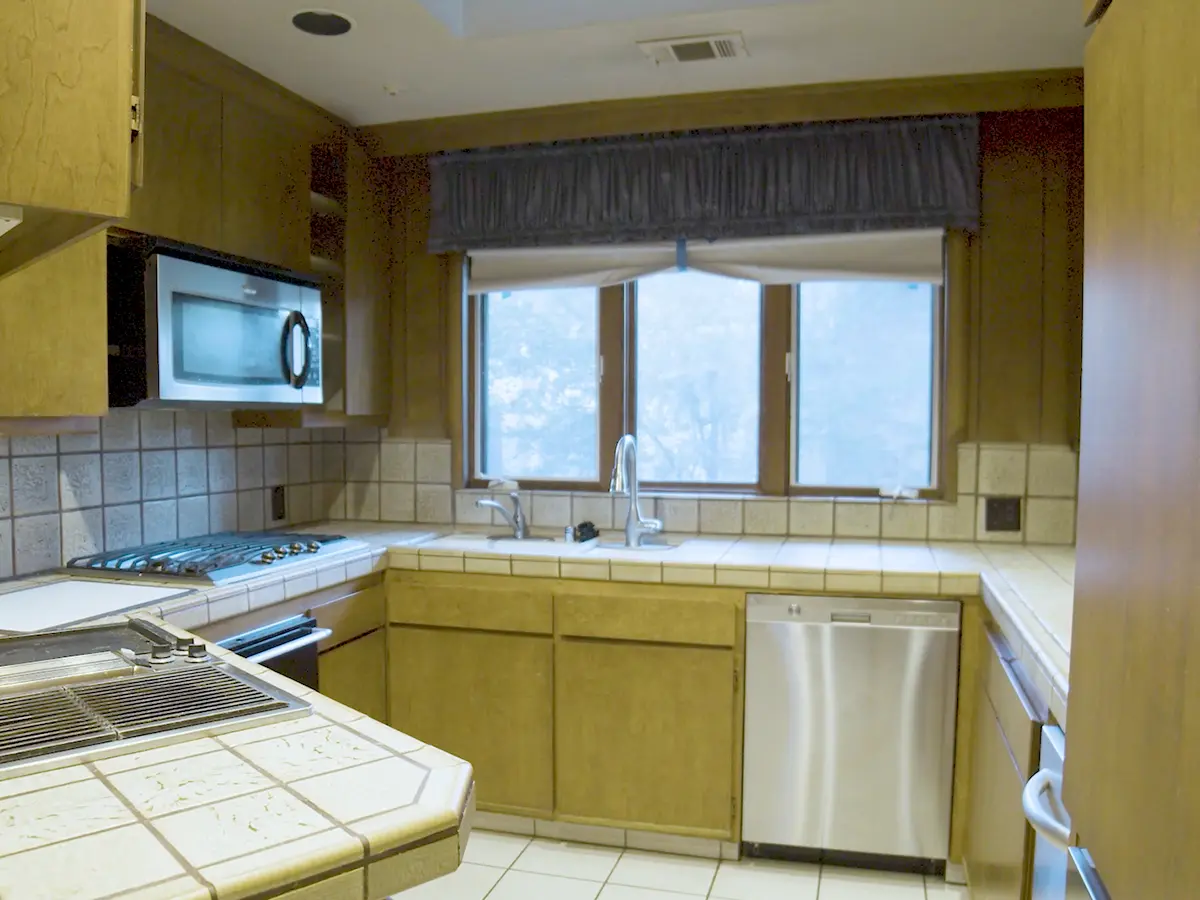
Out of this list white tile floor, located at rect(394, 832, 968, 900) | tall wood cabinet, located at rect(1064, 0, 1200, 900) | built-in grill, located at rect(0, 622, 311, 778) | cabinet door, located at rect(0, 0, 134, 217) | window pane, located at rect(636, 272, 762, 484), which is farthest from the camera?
window pane, located at rect(636, 272, 762, 484)

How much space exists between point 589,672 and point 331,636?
762mm

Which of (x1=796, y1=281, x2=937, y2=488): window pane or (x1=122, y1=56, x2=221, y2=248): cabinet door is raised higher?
(x1=122, y1=56, x2=221, y2=248): cabinet door

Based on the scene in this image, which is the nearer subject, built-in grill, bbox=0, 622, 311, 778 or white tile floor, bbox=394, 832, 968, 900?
built-in grill, bbox=0, 622, 311, 778

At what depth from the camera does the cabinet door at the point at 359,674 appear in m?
2.62

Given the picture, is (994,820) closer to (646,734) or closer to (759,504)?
(646,734)

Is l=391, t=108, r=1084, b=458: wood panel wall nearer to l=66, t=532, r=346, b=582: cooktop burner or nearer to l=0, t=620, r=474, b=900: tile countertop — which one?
l=66, t=532, r=346, b=582: cooktop burner

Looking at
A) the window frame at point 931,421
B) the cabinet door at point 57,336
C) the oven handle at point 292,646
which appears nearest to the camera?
the cabinet door at point 57,336

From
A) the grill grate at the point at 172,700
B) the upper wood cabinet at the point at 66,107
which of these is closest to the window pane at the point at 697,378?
the grill grate at the point at 172,700

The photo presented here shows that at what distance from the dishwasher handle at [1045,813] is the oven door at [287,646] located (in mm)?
1682

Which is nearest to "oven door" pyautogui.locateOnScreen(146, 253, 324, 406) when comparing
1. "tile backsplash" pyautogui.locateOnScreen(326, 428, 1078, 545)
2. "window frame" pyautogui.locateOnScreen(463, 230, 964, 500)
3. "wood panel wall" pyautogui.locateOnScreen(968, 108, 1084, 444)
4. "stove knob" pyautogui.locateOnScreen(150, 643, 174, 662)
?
"tile backsplash" pyautogui.locateOnScreen(326, 428, 1078, 545)

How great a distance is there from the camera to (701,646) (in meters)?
2.62

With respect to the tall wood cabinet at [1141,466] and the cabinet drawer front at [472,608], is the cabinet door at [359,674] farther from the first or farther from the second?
the tall wood cabinet at [1141,466]

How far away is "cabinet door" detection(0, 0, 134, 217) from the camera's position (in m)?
0.95

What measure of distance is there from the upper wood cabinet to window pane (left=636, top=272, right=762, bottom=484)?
235 centimetres
